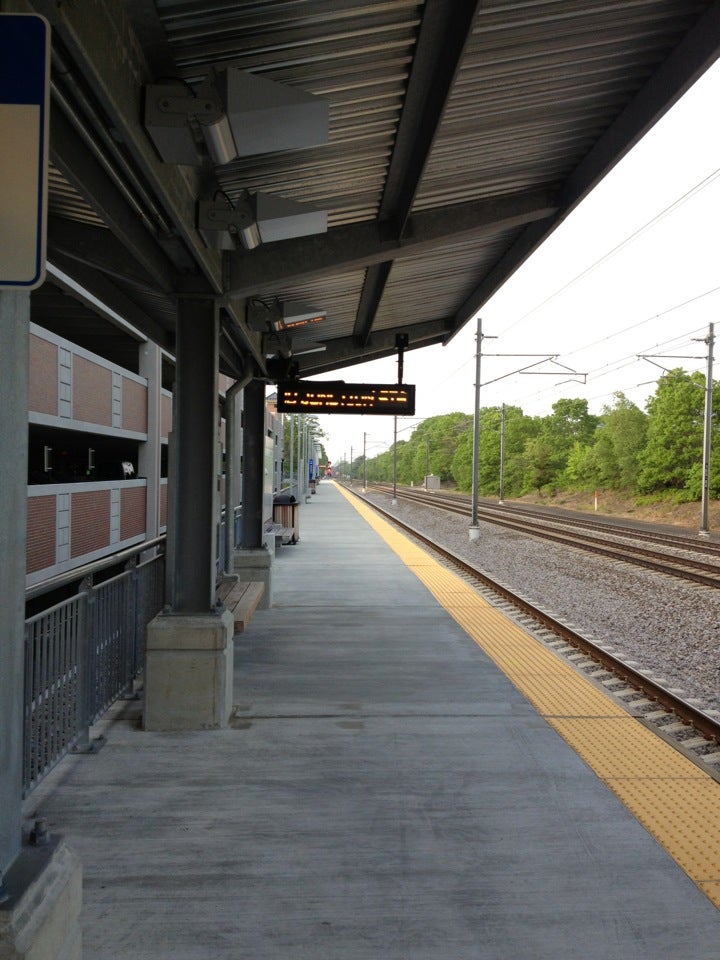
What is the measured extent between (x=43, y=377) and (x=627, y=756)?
404 inches

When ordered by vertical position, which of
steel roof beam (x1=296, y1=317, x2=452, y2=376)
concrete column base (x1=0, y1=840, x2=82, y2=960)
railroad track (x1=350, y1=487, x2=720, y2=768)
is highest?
steel roof beam (x1=296, y1=317, x2=452, y2=376)

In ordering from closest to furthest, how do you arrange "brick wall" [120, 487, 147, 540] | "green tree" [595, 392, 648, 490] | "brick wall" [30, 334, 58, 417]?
1. "brick wall" [30, 334, 58, 417]
2. "brick wall" [120, 487, 147, 540]
3. "green tree" [595, 392, 648, 490]

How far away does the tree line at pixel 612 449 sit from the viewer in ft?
135

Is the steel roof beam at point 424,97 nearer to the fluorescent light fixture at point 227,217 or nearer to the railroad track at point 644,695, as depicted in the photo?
the fluorescent light fixture at point 227,217

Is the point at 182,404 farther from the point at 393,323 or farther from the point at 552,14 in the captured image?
the point at 393,323

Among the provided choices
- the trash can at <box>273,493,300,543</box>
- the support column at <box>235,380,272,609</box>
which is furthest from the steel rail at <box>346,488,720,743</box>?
the trash can at <box>273,493,300,543</box>

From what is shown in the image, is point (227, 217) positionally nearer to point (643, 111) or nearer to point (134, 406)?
point (643, 111)

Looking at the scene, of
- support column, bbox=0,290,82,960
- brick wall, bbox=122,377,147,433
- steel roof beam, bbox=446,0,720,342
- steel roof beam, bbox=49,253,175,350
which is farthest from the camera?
brick wall, bbox=122,377,147,433

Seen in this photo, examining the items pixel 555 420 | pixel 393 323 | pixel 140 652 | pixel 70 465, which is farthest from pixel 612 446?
pixel 140 652

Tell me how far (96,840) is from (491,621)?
6843 millimetres

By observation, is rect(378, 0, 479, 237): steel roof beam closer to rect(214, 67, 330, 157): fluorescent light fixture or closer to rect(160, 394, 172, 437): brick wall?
rect(214, 67, 330, 157): fluorescent light fixture

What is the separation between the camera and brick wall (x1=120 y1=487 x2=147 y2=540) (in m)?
17.2

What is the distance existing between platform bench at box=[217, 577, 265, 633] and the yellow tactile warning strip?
2.55 meters

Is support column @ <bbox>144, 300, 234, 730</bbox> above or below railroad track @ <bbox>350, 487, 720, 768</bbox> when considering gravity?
above
